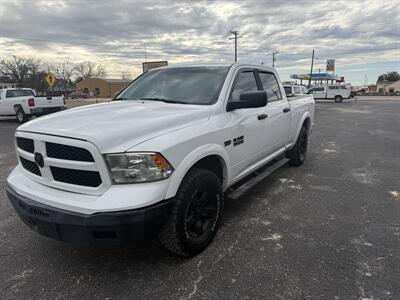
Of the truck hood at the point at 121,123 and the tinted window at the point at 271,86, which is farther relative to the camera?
the tinted window at the point at 271,86

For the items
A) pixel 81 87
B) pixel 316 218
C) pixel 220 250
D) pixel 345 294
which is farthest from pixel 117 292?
pixel 81 87

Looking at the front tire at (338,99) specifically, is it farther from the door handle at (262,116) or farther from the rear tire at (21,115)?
the door handle at (262,116)

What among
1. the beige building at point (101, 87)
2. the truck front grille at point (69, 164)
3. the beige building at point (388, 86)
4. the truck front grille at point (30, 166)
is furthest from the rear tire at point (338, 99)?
the beige building at point (388, 86)

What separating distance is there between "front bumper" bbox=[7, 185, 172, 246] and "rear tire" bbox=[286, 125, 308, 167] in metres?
4.00

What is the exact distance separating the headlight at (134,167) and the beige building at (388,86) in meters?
104

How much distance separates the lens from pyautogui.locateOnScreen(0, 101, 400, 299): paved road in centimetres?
254

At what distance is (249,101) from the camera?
3328mm

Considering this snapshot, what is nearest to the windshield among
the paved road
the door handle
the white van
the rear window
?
the door handle

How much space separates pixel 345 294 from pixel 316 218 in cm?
146

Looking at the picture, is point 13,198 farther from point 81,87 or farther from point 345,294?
point 81,87

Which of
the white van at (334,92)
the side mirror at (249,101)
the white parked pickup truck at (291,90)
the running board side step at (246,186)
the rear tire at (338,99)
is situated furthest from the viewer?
the rear tire at (338,99)

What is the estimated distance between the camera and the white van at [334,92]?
37997 mm

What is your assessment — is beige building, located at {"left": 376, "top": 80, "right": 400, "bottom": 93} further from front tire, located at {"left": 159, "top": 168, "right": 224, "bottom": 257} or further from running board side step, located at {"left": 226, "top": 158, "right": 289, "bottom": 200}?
front tire, located at {"left": 159, "top": 168, "right": 224, "bottom": 257}

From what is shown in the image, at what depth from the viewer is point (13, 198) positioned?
2.80 meters
